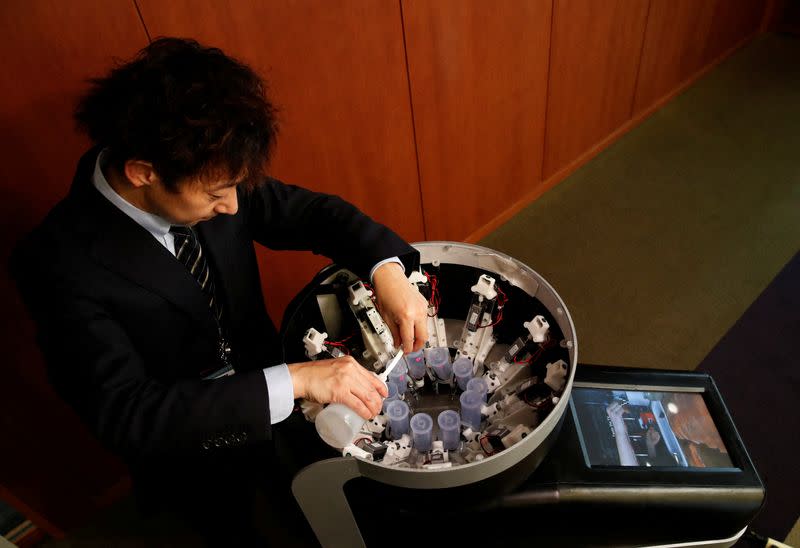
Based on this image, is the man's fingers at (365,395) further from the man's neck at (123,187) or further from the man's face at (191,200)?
the man's neck at (123,187)

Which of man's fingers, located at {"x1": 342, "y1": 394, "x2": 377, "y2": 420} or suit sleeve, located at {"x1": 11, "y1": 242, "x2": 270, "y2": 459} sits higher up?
suit sleeve, located at {"x1": 11, "y1": 242, "x2": 270, "y2": 459}

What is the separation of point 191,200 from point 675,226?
2.81 meters

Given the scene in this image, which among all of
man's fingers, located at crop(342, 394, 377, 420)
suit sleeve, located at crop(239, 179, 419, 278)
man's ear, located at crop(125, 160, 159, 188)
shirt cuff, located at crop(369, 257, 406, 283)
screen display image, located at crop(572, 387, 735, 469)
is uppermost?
man's ear, located at crop(125, 160, 159, 188)

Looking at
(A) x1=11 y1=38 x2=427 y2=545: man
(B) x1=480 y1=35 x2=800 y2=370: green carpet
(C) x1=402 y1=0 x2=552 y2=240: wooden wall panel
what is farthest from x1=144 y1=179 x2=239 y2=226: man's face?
(B) x1=480 y1=35 x2=800 y2=370: green carpet

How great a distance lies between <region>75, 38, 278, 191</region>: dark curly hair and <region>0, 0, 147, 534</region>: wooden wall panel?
543 millimetres

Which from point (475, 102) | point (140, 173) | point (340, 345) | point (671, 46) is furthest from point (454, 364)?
point (671, 46)

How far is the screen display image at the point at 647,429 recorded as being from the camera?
1.32 meters

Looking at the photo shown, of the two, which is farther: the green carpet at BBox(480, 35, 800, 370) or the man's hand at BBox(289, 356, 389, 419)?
the green carpet at BBox(480, 35, 800, 370)

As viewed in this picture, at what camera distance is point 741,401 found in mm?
2268

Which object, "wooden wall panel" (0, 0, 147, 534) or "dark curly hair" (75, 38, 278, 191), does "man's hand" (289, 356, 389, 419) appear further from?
"wooden wall panel" (0, 0, 147, 534)

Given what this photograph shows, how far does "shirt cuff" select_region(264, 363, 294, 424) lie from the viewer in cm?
107

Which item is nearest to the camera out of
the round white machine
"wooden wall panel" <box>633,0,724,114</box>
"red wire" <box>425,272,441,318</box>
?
the round white machine

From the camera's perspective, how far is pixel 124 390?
1.03 metres

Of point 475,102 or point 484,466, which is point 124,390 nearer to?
point 484,466
